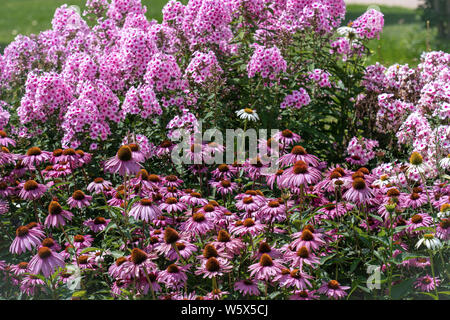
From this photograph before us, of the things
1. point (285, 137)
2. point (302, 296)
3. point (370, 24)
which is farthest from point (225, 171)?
point (370, 24)

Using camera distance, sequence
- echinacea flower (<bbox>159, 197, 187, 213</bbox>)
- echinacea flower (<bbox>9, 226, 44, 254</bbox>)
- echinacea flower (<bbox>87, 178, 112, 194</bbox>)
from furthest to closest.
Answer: echinacea flower (<bbox>87, 178, 112, 194</bbox>)
echinacea flower (<bbox>159, 197, 187, 213</bbox>)
echinacea flower (<bbox>9, 226, 44, 254</bbox>)

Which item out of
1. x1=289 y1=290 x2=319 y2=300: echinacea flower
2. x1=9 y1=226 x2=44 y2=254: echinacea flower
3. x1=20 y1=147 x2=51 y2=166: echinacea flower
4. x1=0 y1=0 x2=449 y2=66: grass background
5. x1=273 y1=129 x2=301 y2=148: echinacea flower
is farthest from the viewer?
x1=0 y1=0 x2=449 y2=66: grass background

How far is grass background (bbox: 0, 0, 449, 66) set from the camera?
922cm

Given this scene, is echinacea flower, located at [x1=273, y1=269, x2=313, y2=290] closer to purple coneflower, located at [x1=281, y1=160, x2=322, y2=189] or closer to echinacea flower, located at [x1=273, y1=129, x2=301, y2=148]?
purple coneflower, located at [x1=281, y1=160, x2=322, y2=189]

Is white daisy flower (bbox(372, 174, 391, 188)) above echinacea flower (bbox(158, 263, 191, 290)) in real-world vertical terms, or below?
above

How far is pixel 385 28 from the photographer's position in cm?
1245

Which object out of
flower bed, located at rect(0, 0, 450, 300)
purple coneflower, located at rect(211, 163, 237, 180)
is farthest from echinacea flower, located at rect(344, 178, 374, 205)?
purple coneflower, located at rect(211, 163, 237, 180)

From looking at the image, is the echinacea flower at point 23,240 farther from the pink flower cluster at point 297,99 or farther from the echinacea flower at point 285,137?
the pink flower cluster at point 297,99

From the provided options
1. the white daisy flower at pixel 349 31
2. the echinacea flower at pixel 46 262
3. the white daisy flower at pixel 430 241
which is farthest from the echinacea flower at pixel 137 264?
the white daisy flower at pixel 349 31

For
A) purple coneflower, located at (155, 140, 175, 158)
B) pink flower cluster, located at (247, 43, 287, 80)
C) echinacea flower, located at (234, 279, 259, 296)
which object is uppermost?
pink flower cluster, located at (247, 43, 287, 80)

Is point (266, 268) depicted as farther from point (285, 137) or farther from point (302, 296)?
point (285, 137)
